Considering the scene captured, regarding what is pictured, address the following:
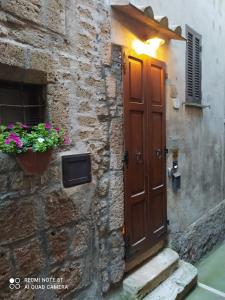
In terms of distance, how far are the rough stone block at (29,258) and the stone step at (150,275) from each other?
3.71 ft

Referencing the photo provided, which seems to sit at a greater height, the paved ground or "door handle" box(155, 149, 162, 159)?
"door handle" box(155, 149, 162, 159)

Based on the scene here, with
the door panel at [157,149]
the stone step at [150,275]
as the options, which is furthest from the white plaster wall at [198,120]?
the stone step at [150,275]

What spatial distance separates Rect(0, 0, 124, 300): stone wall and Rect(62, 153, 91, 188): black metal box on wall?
5 cm

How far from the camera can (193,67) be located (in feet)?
14.9

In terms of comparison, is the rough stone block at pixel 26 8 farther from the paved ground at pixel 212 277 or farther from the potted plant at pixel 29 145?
the paved ground at pixel 212 277

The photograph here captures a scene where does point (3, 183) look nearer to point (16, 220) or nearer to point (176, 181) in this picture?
point (16, 220)

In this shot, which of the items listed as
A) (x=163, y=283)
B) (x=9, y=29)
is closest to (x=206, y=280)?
(x=163, y=283)

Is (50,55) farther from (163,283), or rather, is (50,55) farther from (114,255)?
(163,283)

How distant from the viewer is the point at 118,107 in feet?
9.56

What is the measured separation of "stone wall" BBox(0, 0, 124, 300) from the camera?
200 cm

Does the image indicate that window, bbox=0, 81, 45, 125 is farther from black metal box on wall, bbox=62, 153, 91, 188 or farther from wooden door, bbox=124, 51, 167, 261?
wooden door, bbox=124, 51, 167, 261

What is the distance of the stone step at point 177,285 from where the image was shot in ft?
10.2

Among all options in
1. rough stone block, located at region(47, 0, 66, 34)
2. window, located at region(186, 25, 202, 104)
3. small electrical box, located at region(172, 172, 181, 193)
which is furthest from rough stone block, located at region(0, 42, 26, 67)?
window, located at region(186, 25, 202, 104)

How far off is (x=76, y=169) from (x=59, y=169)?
0.17m
